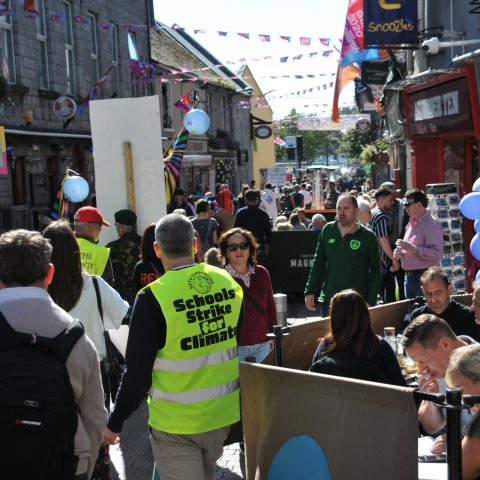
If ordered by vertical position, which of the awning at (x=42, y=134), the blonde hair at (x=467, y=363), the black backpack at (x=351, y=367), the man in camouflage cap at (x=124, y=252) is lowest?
the black backpack at (x=351, y=367)

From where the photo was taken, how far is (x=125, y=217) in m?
6.62

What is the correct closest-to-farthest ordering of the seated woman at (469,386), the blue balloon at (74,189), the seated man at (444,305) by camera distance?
the seated woman at (469,386) → the seated man at (444,305) → the blue balloon at (74,189)

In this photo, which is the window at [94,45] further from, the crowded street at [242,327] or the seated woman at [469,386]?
the seated woman at [469,386]

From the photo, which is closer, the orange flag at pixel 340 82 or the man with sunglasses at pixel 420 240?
the man with sunglasses at pixel 420 240

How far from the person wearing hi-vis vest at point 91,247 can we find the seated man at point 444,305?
2332 mm

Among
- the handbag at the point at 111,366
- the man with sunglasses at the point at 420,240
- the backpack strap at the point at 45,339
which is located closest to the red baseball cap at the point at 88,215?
the handbag at the point at 111,366

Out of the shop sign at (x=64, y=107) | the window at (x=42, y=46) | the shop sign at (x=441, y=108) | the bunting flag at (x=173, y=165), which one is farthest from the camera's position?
the window at (x=42, y=46)

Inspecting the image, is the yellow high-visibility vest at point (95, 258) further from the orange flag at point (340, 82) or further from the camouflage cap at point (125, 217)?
the orange flag at point (340, 82)

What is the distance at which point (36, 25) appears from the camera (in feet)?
58.6

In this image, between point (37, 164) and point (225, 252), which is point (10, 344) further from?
point (37, 164)

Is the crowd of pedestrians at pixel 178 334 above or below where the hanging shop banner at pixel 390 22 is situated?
below

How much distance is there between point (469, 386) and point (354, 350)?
92cm

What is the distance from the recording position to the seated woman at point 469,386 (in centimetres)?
297

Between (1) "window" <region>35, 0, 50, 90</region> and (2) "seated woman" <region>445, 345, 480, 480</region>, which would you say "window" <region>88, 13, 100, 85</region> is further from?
(2) "seated woman" <region>445, 345, 480, 480</region>
